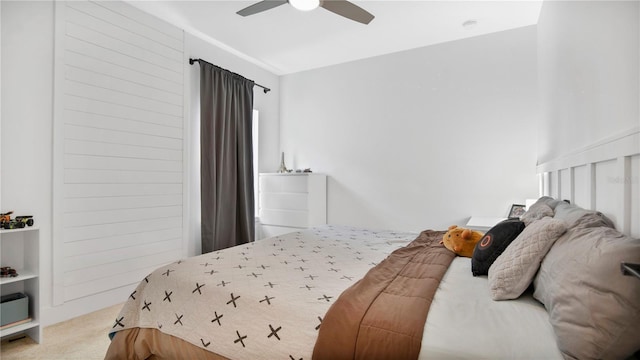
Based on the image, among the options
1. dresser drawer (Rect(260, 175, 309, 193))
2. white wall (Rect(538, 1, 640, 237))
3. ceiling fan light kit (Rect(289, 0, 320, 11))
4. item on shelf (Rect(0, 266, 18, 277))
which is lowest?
item on shelf (Rect(0, 266, 18, 277))

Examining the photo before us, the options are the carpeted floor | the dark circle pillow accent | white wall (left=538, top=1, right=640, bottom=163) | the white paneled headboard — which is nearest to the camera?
the white paneled headboard

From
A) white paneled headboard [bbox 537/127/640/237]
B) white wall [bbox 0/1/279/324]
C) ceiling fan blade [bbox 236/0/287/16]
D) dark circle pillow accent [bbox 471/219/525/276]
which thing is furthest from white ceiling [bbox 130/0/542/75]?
dark circle pillow accent [bbox 471/219/525/276]

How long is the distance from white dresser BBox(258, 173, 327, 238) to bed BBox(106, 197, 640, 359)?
2463 millimetres

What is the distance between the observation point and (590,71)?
1.58 m

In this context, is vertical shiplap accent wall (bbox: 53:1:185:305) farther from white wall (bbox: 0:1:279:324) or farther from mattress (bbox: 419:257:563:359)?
mattress (bbox: 419:257:563:359)

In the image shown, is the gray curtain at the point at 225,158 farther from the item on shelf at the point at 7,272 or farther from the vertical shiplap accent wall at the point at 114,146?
the item on shelf at the point at 7,272

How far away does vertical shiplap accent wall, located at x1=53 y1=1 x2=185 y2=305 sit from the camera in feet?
8.56

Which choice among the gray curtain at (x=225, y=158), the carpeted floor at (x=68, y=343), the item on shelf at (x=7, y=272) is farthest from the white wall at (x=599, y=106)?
the item on shelf at (x=7, y=272)

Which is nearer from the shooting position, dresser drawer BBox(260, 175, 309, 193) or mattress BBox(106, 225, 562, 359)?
mattress BBox(106, 225, 562, 359)

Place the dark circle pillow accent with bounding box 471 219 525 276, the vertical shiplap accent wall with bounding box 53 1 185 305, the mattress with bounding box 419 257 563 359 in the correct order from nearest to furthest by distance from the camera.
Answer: the mattress with bounding box 419 257 563 359
the dark circle pillow accent with bounding box 471 219 525 276
the vertical shiplap accent wall with bounding box 53 1 185 305

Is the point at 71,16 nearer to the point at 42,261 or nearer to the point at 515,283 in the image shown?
the point at 42,261

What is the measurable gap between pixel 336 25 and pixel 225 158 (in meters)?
1.95

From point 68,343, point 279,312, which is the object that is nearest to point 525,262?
point 279,312

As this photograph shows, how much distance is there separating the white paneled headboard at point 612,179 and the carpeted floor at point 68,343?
2764mm
